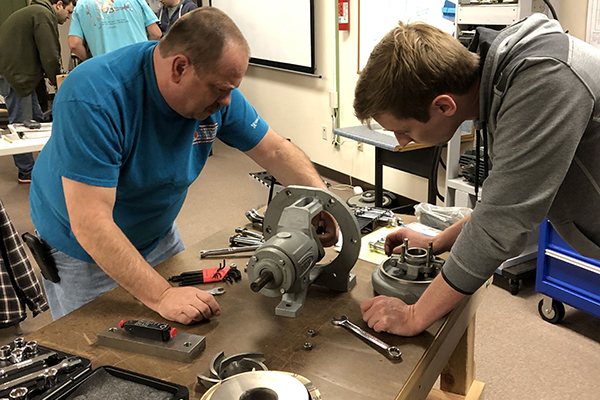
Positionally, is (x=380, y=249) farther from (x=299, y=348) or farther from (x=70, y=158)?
(x=70, y=158)

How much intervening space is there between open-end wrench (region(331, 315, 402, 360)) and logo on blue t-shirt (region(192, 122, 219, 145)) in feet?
2.09

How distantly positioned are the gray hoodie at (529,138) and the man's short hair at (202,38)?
1.88ft

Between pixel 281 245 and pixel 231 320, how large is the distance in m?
0.20

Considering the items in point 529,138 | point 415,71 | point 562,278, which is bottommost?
point 562,278

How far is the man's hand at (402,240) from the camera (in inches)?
53.9

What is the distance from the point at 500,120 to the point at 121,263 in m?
0.82

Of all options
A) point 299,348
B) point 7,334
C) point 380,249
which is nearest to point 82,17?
point 7,334

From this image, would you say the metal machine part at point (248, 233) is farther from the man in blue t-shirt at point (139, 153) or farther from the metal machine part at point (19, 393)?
the metal machine part at point (19, 393)

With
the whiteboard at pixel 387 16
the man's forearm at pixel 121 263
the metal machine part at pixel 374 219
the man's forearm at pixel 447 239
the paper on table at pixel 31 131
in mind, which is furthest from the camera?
the whiteboard at pixel 387 16

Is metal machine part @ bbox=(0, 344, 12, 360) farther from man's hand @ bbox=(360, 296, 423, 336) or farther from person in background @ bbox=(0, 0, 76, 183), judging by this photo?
person in background @ bbox=(0, 0, 76, 183)

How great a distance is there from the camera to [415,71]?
999 mm

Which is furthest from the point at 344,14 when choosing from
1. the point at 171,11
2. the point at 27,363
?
the point at 27,363

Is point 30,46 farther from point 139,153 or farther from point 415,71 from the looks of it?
point 415,71

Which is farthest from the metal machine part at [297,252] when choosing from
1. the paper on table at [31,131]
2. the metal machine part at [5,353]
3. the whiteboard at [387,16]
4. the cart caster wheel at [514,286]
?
the paper on table at [31,131]
